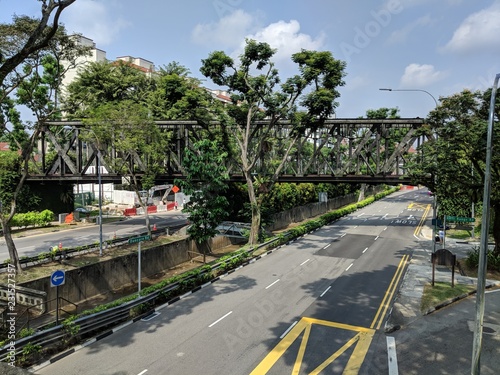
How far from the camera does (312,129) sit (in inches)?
1271

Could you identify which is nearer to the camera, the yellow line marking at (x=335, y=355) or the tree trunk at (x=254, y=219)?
the yellow line marking at (x=335, y=355)

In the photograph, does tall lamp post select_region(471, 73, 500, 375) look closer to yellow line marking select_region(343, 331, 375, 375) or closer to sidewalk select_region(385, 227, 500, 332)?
yellow line marking select_region(343, 331, 375, 375)

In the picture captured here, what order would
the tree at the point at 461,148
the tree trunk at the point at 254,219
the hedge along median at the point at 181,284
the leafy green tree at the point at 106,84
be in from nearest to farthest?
the hedge along median at the point at 181,284 → the tree at the point at 461,148 → the tree trunk at the point at 254,219 → the leafy green tree at the point at 106,84

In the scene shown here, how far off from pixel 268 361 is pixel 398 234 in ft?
96.6

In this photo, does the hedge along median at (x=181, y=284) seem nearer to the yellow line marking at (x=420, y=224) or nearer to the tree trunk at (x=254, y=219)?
the tree trunk at (x=254, y=219)

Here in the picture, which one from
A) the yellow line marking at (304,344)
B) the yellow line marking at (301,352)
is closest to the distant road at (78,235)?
the yellow line marking at (304,344)

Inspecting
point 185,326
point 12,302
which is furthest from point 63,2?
point 185,326

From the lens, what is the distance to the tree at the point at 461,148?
20.5m

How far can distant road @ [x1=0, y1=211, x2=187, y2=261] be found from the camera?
28938mm

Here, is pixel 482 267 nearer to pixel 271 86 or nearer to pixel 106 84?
pixel 271 86

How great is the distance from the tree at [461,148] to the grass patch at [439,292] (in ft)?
19.8

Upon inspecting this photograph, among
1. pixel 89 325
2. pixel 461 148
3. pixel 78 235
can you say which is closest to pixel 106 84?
pixel 78 235

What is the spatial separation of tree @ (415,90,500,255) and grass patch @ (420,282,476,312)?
604cm

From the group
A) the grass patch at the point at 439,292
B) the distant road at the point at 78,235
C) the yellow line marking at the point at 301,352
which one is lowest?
the yellow line marking at the point at 301,352
